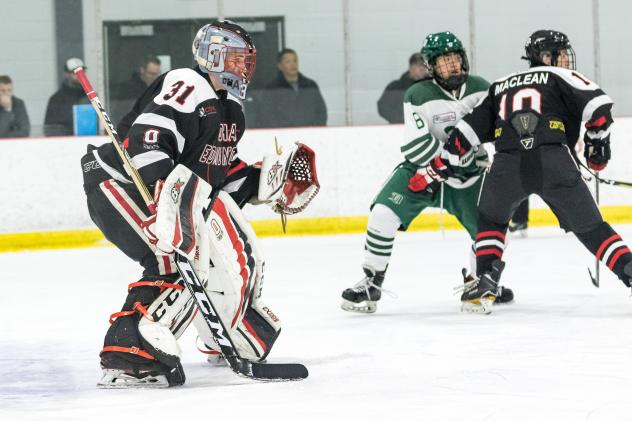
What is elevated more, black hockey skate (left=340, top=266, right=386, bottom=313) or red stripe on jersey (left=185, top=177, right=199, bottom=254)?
red stripe on jersey (left=185, top=177, right=199, bottom=254)

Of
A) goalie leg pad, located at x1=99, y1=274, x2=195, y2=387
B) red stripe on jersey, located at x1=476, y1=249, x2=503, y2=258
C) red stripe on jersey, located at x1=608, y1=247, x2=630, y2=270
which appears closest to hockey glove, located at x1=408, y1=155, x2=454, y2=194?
red stripe on jersey, located at x1=476, y1=249, x2=503, y2=258

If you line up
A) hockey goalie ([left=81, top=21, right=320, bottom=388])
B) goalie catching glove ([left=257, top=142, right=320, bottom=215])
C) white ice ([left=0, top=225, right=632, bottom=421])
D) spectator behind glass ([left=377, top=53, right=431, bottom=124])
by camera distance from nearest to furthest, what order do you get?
white ice ([left=0, top=225, right=632, bottom=421]) < hockey goalie ([left=81, top=21, right=320, bottom=388]) < goalie catching glove ([left=257, top=142, right=320, bottom=215]) < spectator behind glass ([left=377, top=53, right=431, bottom=124])

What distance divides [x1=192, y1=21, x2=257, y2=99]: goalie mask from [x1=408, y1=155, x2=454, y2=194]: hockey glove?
1.35 metres

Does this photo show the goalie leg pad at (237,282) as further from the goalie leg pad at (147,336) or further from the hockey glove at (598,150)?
the hockey glove at (598,150)

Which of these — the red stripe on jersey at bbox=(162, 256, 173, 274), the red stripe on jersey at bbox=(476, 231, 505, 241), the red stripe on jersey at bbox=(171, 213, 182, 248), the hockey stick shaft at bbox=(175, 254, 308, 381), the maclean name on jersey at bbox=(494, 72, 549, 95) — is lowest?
the hockey stick shaft at bbox=(175, 254, 308, 381)

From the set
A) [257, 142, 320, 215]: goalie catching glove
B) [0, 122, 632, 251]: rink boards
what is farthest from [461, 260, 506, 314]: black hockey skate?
[0, 122, 632, 251]: rink boards

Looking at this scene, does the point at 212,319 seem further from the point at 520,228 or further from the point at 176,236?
the point at 520,228

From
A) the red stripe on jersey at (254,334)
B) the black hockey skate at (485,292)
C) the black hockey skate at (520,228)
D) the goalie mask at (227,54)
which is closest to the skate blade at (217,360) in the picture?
the red stripe on jersey at (254,334)

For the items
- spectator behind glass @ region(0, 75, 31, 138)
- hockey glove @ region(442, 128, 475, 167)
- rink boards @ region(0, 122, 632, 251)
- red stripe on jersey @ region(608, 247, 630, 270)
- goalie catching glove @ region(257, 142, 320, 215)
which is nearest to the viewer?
goalie catching glove @ region(257, 142, 320, 215)

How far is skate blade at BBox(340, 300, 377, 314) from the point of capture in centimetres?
475

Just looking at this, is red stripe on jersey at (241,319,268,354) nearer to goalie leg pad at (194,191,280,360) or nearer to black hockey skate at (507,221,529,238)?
goalie leg pad at (194,191,280,360)

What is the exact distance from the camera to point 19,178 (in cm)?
750

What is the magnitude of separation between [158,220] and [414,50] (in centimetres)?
560

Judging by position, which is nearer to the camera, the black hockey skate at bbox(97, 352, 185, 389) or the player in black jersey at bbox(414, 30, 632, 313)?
the black hockey skate at bbox(97, 352, 185, 389)
